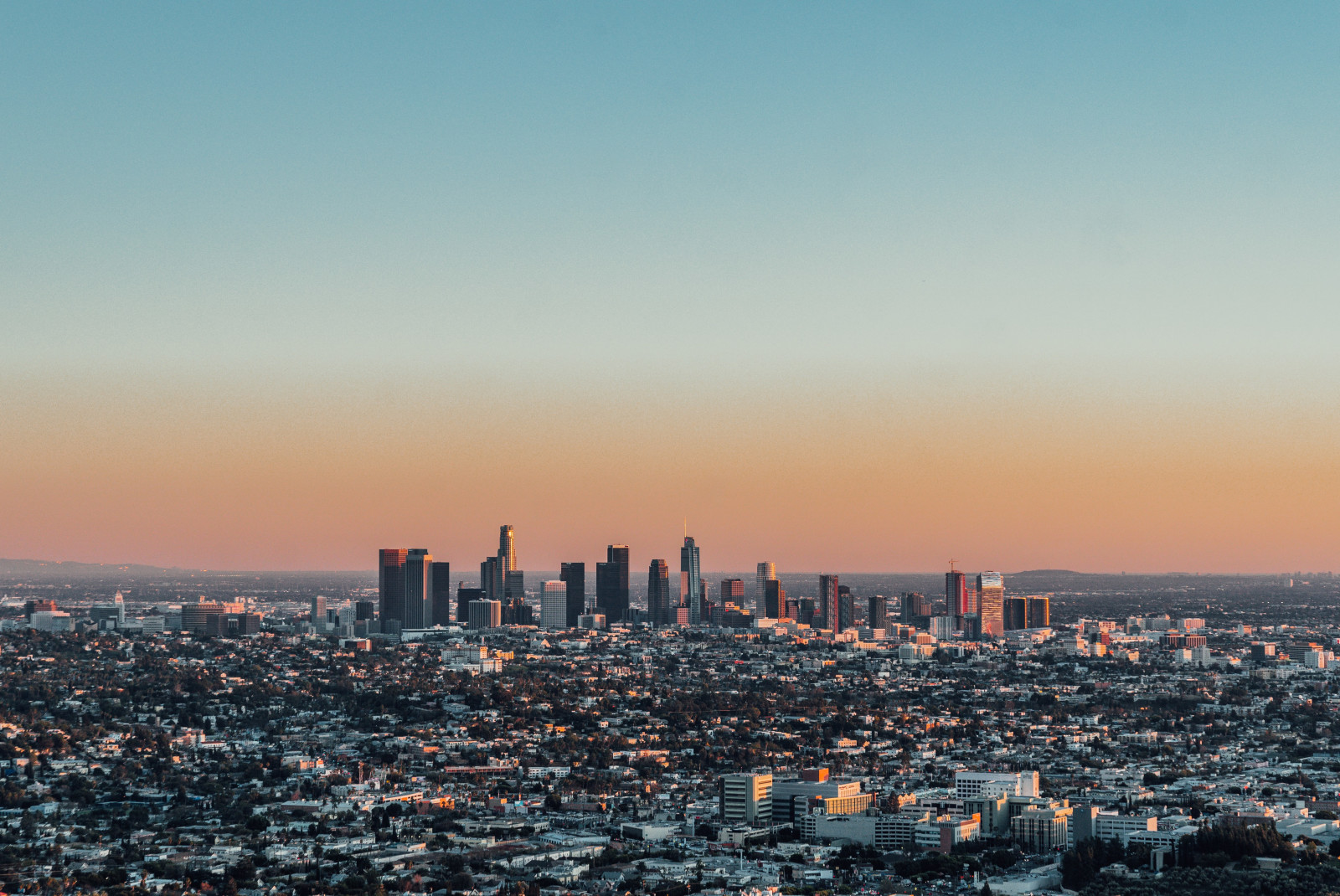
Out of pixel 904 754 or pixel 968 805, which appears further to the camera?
pixel 904 754

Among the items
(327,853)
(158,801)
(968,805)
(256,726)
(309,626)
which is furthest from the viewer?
(309,626)

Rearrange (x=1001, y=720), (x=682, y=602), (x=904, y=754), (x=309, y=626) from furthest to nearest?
(x=682, y=602) → (x=309, y=626) → (x=1001, y=720) → (x=904, y=754)

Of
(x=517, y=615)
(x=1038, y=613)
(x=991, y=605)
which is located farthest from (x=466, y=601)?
(x=1038, y=613)

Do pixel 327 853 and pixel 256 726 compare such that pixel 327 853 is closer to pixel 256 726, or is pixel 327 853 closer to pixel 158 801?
pixel 158 801

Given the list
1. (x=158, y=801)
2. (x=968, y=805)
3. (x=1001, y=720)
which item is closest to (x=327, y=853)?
(x=158, y=801)

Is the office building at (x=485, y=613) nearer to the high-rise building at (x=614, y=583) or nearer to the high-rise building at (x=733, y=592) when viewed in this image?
the high-rise building at (x=614, y=583)

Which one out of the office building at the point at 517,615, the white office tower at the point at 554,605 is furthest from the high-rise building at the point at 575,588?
the office building at the point at 517,615

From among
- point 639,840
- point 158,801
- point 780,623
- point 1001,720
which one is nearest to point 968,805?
point 639,840

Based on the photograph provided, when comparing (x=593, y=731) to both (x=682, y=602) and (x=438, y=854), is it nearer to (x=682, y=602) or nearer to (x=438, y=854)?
(x=438, y=854)
